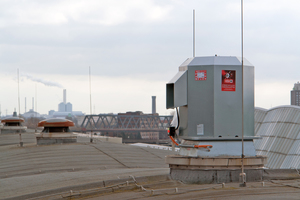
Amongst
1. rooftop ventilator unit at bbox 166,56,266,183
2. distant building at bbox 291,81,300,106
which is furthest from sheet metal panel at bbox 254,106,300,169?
distant building at bbox 291,81,300,106

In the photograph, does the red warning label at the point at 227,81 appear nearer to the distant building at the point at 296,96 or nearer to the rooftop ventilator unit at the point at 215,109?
the rooftop ventilator unit at the point at 215,109

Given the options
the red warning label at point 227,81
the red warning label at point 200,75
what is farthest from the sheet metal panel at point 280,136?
the red warning label at point 200,75

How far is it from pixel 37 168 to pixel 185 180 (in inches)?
384

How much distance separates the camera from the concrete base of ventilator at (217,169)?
38.0 ft

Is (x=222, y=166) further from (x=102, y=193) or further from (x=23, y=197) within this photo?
(x=23, y=197)

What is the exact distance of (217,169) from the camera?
11.6 m

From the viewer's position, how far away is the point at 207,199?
9062 millimetres

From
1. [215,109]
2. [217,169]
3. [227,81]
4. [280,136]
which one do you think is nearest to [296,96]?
[280,136]

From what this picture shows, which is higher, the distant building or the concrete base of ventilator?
the distant building

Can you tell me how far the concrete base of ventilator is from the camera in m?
11.6

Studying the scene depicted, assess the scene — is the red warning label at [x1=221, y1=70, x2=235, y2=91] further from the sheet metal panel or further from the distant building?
the distant building

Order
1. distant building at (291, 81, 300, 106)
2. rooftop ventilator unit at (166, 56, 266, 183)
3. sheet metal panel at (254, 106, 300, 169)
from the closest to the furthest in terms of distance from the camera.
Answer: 1. rooftop ventilator unit at (166, 56, 266, 183)
2. sheet metal panel at (254, 106, 300, 169)
3. distant building at (291, 81, 300, 106)

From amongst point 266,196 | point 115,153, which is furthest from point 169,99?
point 115,153

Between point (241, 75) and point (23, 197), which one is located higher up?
point (241, 75)
